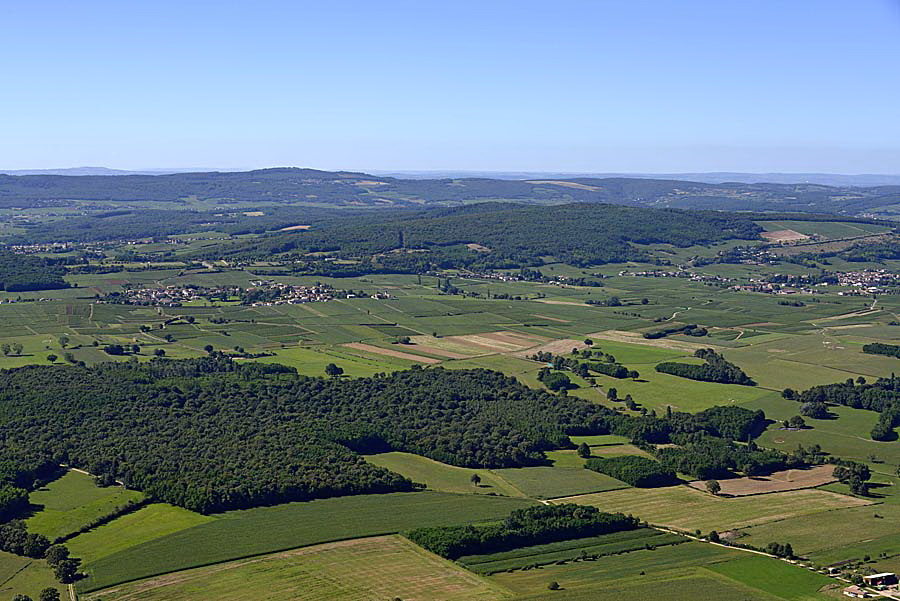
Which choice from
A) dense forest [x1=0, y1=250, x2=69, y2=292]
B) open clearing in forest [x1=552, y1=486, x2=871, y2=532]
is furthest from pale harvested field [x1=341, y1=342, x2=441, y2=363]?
dense forest [x1=0, y1=250, x2=69, y2=292]

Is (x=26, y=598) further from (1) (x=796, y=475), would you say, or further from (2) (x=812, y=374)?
(2) (x=812, y=374)

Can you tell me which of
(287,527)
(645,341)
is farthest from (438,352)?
(287,527)

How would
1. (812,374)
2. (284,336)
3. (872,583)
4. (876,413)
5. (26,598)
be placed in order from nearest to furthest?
(26,598)
(872,583)
(876,413)
(812,374)
(284,336)

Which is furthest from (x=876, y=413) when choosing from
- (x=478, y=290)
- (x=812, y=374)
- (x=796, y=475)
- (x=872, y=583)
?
(x=478, y=290)

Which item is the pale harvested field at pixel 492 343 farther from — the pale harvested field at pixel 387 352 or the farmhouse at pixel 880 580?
the farmhouse at pixel 880 580

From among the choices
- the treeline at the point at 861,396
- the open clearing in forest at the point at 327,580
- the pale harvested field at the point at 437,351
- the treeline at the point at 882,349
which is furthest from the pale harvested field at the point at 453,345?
the open clearing in forest at the point at 327,580

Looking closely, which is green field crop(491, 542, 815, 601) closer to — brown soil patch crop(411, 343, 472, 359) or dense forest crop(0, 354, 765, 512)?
dense forest crop(0, 354, 765, 512)

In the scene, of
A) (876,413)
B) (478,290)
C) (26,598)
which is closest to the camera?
A: (26,598)
